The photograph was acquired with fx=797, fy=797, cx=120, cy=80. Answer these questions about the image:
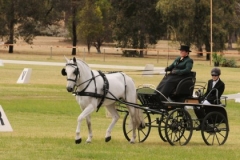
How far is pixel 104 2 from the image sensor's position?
93.8 m

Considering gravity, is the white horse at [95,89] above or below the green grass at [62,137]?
above

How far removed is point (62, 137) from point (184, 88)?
2838mm

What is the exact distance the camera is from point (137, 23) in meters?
83.7

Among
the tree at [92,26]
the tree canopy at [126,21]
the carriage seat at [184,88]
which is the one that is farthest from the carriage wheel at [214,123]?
the tree at [92,26]

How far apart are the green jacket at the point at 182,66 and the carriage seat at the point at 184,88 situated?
16 centimetres

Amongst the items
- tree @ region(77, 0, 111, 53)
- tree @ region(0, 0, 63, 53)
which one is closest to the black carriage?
tree @ region(0, 0, 63, 53)

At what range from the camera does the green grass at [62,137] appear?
13.8 metres

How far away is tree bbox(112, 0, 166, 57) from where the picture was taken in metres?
83.9

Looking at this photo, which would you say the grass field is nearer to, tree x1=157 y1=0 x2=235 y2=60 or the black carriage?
the black carriage

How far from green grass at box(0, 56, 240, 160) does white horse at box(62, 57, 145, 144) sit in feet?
1.81

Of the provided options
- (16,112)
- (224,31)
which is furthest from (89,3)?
(16,112)

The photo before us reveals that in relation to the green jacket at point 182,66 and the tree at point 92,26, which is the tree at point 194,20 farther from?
the green jacket at point 182,66

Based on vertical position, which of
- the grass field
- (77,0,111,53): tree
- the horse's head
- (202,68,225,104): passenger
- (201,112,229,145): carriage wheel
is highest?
(77,0,111,53): tree

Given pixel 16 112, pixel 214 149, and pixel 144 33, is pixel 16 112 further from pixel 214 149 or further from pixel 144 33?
pixel 144 33
